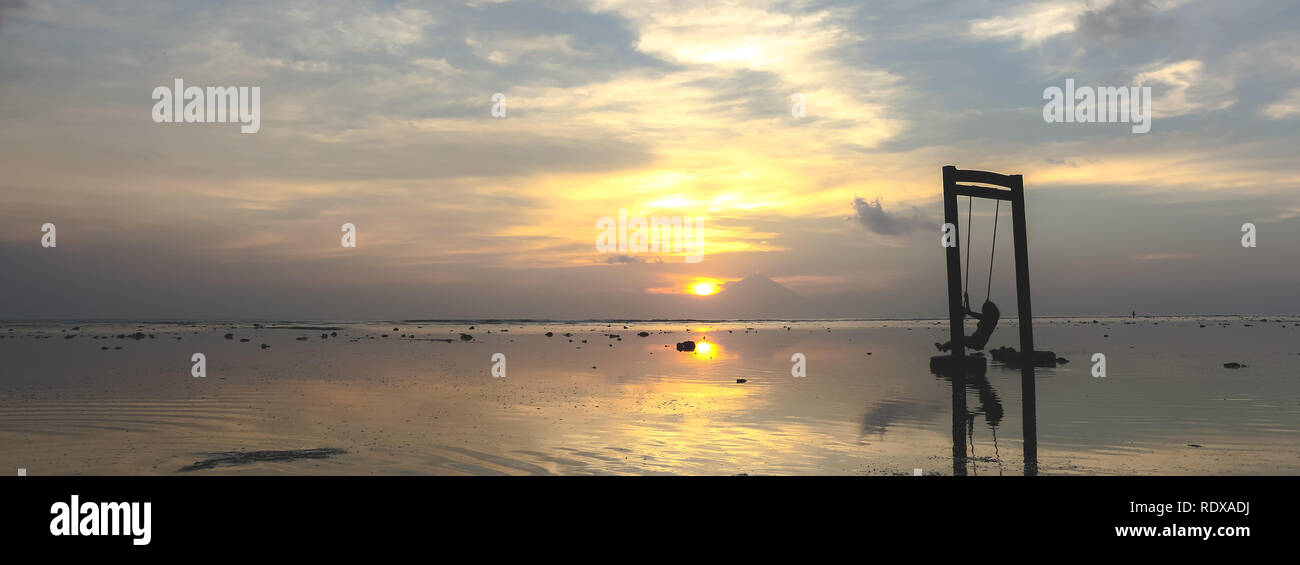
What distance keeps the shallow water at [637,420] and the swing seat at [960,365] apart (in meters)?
0.74

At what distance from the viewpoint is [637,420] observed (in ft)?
61.4

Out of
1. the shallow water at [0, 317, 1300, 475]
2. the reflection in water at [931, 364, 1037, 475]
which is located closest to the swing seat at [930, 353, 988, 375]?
the reflection in water at [931, 364, 1037, 475]

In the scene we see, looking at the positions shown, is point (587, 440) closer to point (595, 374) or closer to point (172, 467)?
point (172, 467)

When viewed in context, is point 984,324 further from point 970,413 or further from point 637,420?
point 637,420

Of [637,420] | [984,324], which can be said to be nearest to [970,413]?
[637,420]

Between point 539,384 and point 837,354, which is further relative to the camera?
point 837,354

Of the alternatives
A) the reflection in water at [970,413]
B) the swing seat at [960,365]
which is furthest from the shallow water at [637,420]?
the swing seat at [960,365]

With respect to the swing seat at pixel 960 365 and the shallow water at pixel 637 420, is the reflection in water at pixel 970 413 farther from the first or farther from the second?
the shallow water at pixel 637 420

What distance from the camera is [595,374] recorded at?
109 feet

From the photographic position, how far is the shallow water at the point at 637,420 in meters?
13.3
